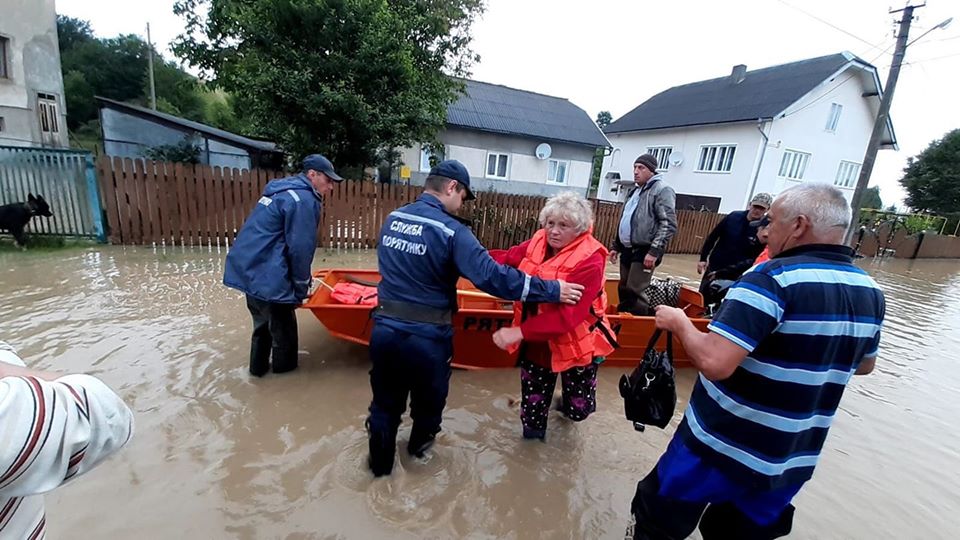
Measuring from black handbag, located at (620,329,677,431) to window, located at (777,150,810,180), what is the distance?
69.8ft

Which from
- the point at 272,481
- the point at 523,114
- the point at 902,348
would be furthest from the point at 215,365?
the point at 523,114

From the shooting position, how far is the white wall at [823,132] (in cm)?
1844

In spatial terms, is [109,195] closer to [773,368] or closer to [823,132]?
[773,368]

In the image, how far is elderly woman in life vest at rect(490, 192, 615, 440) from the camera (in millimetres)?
2436

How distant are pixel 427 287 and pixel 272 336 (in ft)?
6.59

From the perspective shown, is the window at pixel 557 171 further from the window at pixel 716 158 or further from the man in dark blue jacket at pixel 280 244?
the man in dark blue jacket at pixel 280 244

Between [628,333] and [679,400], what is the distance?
801 millimetres

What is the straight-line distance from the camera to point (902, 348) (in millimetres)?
6156

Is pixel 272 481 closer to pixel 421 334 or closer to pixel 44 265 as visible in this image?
pixel 421 334

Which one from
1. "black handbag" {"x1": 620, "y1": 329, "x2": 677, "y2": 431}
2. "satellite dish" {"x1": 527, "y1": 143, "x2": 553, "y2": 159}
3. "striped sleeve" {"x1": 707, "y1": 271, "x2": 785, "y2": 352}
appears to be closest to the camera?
"striped sleeve" {"x1": 707, "y1": 271, "x2": 785, "y2": 352}

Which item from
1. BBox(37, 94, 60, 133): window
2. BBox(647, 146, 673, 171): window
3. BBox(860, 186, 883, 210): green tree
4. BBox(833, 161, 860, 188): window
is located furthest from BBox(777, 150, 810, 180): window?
BBox(860, 186, 883, 210): green tree

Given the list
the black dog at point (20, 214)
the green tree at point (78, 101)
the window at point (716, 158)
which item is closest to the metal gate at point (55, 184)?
the black dog at point (20, 214)

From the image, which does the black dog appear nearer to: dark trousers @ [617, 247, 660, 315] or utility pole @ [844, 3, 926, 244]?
dark trousers @ [617, 247, 660, 315]

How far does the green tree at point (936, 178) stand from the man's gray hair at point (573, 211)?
38.7 m
